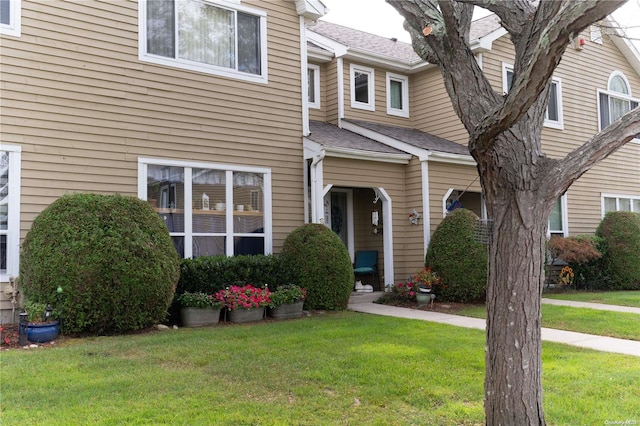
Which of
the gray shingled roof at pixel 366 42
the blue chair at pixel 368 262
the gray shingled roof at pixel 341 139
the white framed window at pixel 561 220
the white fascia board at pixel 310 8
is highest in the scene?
the gray shingled roof at pixel 366 42

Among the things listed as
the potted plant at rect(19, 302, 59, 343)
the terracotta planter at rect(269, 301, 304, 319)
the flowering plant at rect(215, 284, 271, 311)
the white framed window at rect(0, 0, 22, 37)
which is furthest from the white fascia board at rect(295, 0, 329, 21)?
the potted plant at rect(19, 302, 59, 343)

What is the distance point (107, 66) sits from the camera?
8805 mm

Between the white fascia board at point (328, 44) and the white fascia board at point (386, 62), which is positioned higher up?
the white fascia board at point (328, 44)

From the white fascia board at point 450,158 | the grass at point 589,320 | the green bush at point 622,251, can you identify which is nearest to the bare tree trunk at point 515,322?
the grass at point 589,320

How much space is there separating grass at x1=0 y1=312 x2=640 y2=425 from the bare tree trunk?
2.44 ft

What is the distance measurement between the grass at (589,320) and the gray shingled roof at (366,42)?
7.22 meters

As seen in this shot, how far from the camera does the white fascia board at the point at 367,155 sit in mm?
10656

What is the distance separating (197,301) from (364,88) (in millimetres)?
7790

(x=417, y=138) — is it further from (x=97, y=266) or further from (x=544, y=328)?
(x=97, y=266)

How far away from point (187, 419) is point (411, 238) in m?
8.50

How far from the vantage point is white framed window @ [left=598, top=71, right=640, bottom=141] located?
16719 millimetres

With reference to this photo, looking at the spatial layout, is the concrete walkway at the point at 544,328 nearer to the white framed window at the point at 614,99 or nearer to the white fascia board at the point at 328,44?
the white fascia board at the point at 328,44

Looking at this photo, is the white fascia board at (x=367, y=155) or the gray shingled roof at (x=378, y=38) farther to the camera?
the gray shingled roof at (x=378, y=38)

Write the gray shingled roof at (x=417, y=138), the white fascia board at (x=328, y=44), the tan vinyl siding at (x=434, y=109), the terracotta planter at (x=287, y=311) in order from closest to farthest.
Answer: the terracotta planter at (x=287, y=311), the gray shingled roof at (x=417, y=138), the white fascia board at (x=328, y=44), the tan vinyl siding at (x=434, y=109)
